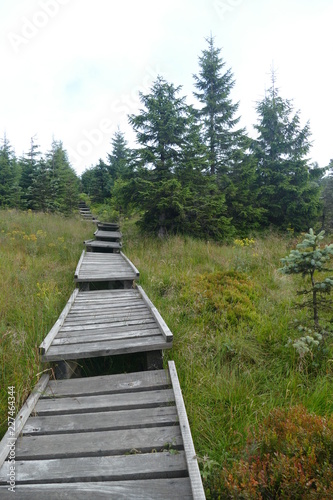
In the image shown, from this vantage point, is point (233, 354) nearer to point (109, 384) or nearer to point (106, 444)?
point (109, 384)

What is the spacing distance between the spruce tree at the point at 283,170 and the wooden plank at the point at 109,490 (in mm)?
12909

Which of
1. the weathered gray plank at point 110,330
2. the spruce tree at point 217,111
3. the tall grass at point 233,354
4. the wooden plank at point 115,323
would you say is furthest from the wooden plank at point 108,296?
the spruce tree at point 217,111

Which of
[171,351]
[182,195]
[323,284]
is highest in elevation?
[182,195]

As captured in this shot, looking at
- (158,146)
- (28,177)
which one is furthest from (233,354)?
(28,177)

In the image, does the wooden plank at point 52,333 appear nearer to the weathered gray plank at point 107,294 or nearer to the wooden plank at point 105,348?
the wooden plank at point 105,348

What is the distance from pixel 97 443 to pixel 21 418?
0.73 m

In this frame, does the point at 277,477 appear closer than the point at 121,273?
Yes

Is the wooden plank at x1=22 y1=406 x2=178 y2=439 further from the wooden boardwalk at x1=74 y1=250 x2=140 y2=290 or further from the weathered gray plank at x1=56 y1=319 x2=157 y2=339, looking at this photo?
the wooden boardwalk at x1=74 y1=250 x2=140 y2=290

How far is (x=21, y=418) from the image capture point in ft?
7.07

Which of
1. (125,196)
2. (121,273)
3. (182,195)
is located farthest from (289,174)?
(121,273)

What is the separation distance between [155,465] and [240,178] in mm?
13501

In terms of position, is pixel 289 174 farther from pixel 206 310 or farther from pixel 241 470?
pixel 241 470

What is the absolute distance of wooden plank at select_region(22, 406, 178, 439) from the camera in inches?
83.5

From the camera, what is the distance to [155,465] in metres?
1.78
